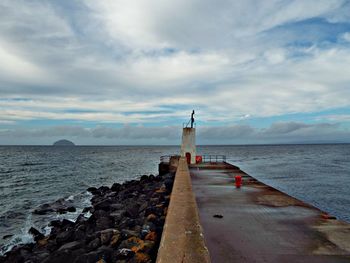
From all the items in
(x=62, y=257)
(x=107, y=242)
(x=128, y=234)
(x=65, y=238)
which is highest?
(x=128, y=234)

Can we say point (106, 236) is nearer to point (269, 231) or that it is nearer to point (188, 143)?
point (269, 231)

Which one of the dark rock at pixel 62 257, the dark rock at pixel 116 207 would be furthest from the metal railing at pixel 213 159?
the dark rock at pixel 62 257

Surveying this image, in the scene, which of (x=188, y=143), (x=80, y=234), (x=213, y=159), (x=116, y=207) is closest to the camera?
(x=80, y=234)

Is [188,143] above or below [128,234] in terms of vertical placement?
above

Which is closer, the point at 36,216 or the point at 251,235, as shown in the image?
the point at 251,235

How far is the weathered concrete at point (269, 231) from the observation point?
546 centimetres

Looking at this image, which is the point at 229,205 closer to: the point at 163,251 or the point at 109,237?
the point at 109,237

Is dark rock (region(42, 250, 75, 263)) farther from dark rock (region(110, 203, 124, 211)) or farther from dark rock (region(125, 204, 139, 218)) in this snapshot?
dark rock (region(110, 203, 124, 211))

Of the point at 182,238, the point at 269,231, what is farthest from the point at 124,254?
the point at 269,231

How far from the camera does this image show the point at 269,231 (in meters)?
6.82

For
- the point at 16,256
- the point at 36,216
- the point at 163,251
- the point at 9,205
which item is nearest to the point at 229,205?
the point at 163,251

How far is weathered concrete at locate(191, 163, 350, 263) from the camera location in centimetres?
546

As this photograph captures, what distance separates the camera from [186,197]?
8375 millimetres

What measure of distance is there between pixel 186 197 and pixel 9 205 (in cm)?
1490
